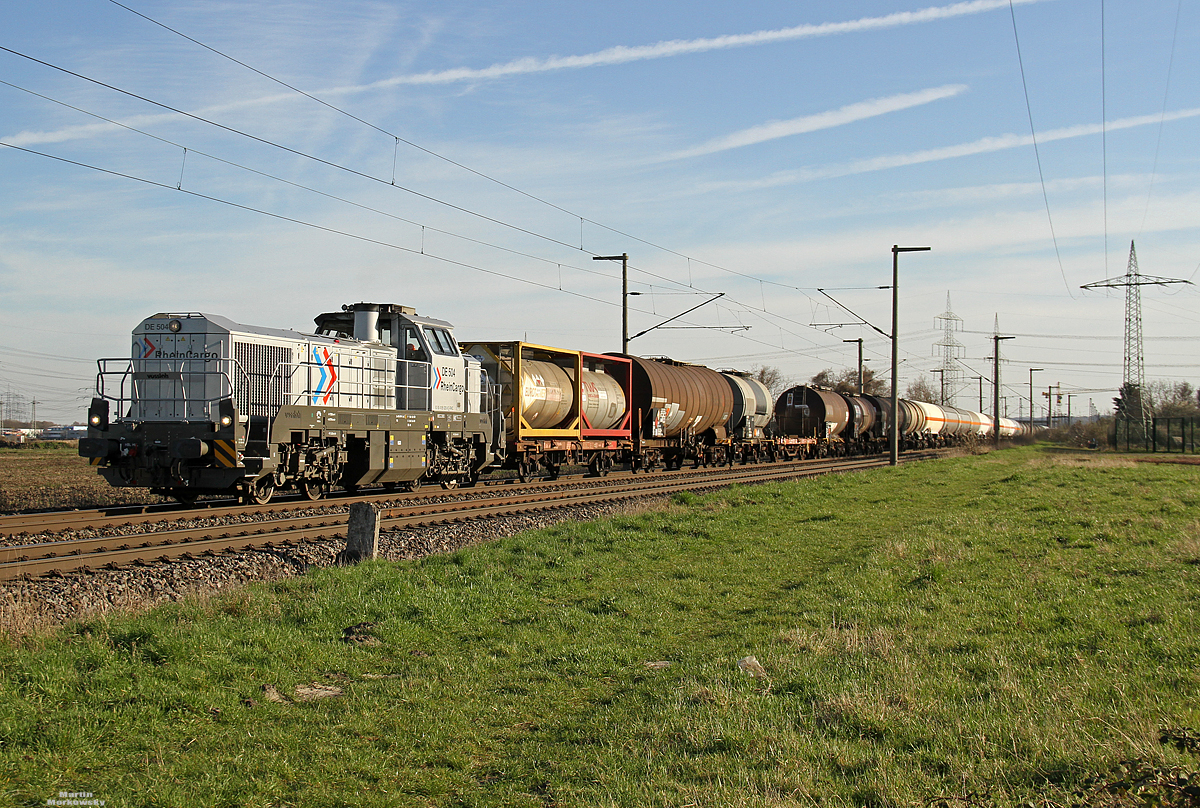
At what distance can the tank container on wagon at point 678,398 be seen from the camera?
98.5 ft

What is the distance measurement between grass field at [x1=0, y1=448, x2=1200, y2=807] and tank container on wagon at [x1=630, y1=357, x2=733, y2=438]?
18.2 metres

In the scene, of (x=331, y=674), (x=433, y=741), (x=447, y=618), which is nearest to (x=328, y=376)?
(x=447, y=618)

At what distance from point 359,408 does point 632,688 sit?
43.2ft

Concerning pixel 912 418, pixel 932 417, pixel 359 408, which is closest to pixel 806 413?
pixel 912 418

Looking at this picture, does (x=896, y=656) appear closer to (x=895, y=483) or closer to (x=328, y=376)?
(x=328, y=376)

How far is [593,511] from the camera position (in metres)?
18.1

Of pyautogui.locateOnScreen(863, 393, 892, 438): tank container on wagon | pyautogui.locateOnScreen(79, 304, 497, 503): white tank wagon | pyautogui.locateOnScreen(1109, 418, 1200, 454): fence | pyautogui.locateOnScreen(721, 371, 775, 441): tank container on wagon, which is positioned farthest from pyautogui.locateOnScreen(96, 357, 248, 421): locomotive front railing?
pyautogui.locateOnScreen(1109, 418, 1200, 454): fence

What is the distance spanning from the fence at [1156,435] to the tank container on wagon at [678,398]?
136 feet

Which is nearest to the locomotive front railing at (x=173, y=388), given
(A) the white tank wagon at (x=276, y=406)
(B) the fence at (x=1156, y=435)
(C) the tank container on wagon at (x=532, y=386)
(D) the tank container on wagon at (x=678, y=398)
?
(A) the white tank wagon at (x=276, y=406)

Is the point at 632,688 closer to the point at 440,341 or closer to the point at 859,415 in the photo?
the point at 440,341

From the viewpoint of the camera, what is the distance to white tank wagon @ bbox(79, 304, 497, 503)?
604 inches

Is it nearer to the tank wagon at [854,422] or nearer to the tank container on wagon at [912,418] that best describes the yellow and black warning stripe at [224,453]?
the tank wagon at [854,422]

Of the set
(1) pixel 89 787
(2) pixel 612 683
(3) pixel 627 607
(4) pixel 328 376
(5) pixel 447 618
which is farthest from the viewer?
(4) pixel 328 376

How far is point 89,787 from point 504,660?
11.3 ft
